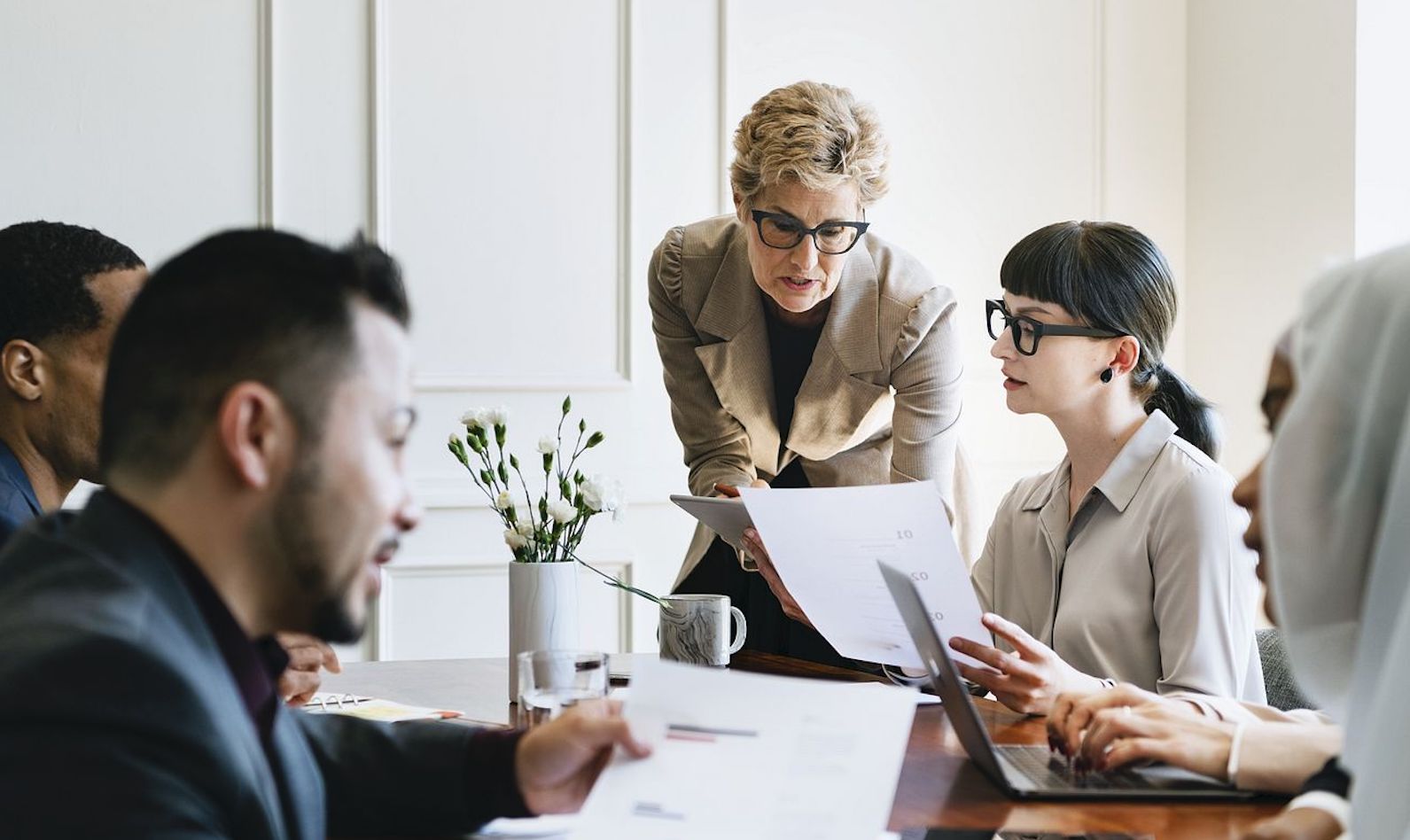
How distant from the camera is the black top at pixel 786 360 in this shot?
2.78 meters

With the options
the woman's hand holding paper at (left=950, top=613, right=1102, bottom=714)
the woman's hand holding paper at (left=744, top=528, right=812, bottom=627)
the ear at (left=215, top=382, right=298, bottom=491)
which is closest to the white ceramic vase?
the woman's hand holding paper at (left=744, top=528, right=812, bottom=627)

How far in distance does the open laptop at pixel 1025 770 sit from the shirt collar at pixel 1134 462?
2.33 feet

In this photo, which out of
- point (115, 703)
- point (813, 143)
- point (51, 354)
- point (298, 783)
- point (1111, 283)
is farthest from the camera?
point (813, 143)

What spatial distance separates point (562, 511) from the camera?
73.6 inches

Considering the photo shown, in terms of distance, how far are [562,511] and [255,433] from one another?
0.95m

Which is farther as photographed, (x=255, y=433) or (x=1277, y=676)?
(x=1277, y=676)

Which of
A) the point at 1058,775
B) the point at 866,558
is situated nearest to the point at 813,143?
the point at 866,558

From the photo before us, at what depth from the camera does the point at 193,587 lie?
0.95 m

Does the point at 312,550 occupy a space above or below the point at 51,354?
below

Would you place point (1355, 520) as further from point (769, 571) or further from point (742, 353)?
point (742, 353)

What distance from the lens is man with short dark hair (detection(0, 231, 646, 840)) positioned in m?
0.83

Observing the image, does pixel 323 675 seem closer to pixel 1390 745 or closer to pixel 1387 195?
pixel 1390 745

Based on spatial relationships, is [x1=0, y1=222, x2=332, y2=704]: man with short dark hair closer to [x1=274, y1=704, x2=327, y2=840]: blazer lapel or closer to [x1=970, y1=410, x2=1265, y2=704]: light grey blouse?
[x1=274, y1=704, x2=327, y2=840]: blazer lapel

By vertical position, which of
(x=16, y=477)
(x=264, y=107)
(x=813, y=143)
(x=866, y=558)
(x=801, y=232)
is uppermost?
(x=264, y=107)
